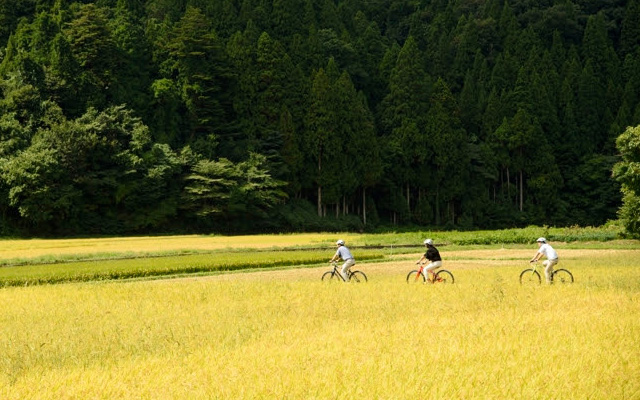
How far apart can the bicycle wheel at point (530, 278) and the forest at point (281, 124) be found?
127 ft

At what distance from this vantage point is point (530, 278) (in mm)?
22297

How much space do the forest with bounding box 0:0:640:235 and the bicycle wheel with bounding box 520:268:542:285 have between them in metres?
38.7

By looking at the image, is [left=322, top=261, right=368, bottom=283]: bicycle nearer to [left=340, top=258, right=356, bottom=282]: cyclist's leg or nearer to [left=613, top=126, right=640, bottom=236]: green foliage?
[left=340, top=258, right=356, bottom=282]: cyclist's leg

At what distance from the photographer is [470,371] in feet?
31.4

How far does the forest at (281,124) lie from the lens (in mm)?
57906

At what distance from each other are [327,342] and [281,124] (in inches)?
2244

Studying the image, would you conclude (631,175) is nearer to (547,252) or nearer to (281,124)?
(547,252)

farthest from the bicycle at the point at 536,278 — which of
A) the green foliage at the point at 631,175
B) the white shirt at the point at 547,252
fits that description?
the green foliage at the point at 631,175

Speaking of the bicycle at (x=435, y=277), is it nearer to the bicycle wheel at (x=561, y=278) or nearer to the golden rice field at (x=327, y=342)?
the golden rice field at (x=327, y=342)

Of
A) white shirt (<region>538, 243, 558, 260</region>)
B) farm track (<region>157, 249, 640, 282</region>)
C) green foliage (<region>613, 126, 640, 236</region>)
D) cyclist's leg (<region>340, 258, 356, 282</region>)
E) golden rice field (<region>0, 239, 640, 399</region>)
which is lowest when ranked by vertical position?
farm track (<region>157, 249, 640, 282</region>)

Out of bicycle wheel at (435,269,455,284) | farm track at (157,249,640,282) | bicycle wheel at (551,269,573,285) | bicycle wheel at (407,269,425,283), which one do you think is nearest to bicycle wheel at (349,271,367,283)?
farm track at (157,249,640,282)

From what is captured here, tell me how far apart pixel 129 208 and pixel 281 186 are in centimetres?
1446

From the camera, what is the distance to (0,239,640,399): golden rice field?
8.92 m

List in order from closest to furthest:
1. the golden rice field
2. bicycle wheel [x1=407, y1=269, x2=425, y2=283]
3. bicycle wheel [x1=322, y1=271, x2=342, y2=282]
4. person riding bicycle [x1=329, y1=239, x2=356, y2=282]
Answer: the golden rice field, bicycle wheel [x1=407, y1=269, x2=425, y2=283], person riding bicycle [x1=329, y1=239, x2=356, y2=282], bicycle wheel [x1=322, y1=271, x2=342, y2=282]
